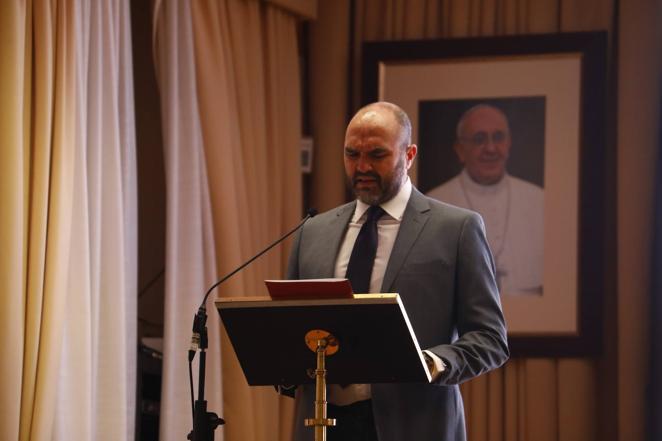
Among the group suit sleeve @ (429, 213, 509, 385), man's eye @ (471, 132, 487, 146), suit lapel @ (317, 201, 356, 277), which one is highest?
man's eye @ (471, 132, 487, 146)

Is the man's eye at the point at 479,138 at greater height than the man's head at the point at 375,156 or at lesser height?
greater

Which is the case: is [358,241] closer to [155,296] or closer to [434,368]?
[434,368]

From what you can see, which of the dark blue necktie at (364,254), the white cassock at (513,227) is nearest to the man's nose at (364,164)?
the dark blue necktie at (364,254)

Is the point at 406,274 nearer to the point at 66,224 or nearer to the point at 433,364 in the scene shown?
the point at 433,364

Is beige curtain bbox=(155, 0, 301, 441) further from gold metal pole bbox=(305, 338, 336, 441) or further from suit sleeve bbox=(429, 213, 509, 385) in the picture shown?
gold metal pole bbox=(305, 338, 336, 441)

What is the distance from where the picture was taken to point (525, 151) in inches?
178

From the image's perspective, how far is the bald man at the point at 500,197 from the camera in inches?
176

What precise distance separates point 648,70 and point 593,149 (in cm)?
40

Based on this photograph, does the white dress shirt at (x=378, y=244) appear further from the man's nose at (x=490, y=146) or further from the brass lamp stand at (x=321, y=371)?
the man's nose at (x=490, y=146)

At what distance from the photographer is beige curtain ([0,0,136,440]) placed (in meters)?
3.12

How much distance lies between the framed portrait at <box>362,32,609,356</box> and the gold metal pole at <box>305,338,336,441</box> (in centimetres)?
228

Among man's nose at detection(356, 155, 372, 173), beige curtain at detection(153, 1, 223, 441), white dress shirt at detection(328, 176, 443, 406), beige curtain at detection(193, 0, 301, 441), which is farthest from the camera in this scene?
beige curtain at detection(193, 0, 301, 441)

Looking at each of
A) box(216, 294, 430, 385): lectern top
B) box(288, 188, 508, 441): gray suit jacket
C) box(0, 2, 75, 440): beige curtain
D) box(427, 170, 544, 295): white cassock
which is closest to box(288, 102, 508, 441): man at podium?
box(288, 188, 508, 441): gray suit jacket

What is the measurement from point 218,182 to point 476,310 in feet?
5.77
